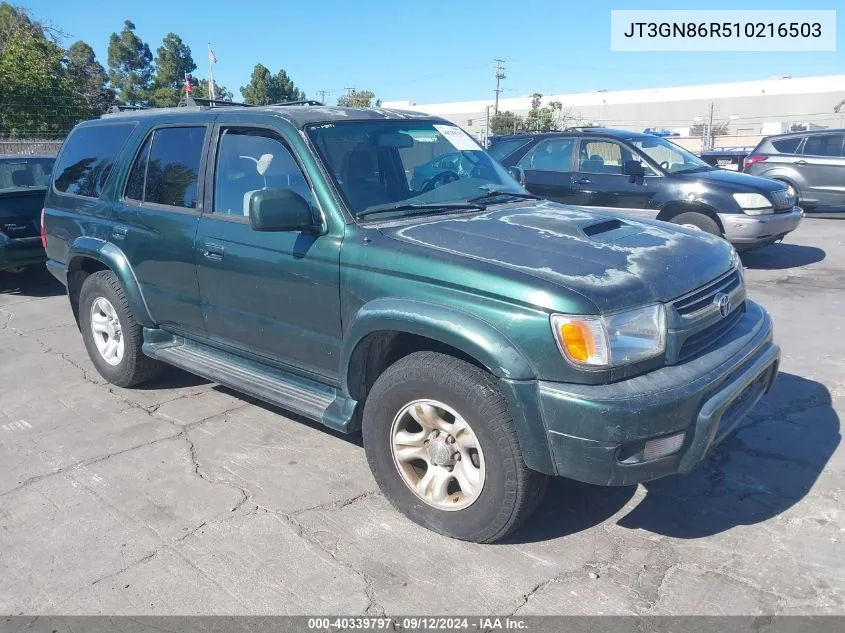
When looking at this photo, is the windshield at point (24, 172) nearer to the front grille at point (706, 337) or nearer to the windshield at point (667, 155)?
the windshield at point (667, 155)

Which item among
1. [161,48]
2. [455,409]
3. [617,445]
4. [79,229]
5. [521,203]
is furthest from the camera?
[161,48]

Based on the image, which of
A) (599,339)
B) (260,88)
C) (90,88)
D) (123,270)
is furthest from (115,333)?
(260,88)

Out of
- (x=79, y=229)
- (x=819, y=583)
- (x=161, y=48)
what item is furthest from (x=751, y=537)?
(x=161, y=48)

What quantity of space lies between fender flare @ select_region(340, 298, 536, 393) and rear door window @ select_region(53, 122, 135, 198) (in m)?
2.80

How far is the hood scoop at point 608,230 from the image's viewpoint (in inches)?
132

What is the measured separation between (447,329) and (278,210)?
3.49 ft

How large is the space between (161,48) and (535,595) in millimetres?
71054

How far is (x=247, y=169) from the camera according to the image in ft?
13.1

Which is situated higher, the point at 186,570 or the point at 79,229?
the point at 79,229

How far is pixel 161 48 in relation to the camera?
2520 inches

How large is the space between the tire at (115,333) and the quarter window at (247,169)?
133cm

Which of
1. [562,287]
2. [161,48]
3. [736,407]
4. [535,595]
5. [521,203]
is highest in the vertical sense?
[161,48]

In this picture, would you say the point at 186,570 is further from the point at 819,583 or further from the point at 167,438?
the point at 819,583

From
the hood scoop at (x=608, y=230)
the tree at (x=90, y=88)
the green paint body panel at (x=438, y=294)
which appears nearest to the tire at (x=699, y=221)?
the green paint body panel at (x=438, y=294)
